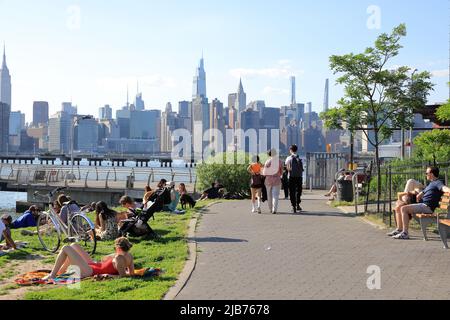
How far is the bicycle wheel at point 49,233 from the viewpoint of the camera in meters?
11.8

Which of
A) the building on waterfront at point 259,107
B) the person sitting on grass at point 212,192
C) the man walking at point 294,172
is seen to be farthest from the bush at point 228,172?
the building on waterfront at point 259,107

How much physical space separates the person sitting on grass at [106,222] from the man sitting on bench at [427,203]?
18.5ft

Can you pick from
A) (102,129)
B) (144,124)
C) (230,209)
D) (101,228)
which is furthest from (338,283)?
(144,124)

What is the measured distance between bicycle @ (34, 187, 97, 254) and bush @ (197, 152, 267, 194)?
467 inches

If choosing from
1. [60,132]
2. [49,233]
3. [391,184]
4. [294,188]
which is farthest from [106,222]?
[60,132]

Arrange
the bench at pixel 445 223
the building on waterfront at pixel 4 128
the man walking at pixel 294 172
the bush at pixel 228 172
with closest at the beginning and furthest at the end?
1. the bench at pixel 445 223
2. the man walking at pixel 294 172
3. the bush at pixel 228 172
4. the building on waterfront at pixel 4 128

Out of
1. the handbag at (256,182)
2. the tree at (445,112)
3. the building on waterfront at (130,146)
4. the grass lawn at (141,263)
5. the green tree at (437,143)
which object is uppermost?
the building on waterfront at (130,146)

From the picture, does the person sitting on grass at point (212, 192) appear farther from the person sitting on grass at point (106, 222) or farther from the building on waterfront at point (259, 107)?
the building on waterfront at point (259, 107)

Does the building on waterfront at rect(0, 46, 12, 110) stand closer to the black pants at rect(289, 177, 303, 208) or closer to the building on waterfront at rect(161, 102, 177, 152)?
the building on waterfront at rect(161, 102, 177, 152)

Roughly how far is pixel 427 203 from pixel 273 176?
539 centimetres

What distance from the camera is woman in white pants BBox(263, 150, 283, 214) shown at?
1617 centimetres

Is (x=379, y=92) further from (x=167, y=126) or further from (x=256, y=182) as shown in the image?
(x=167, y=126)

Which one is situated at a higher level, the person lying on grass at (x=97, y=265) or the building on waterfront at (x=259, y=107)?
the building on waterfront at (x=259, y=107)

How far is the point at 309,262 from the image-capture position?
945 cm
